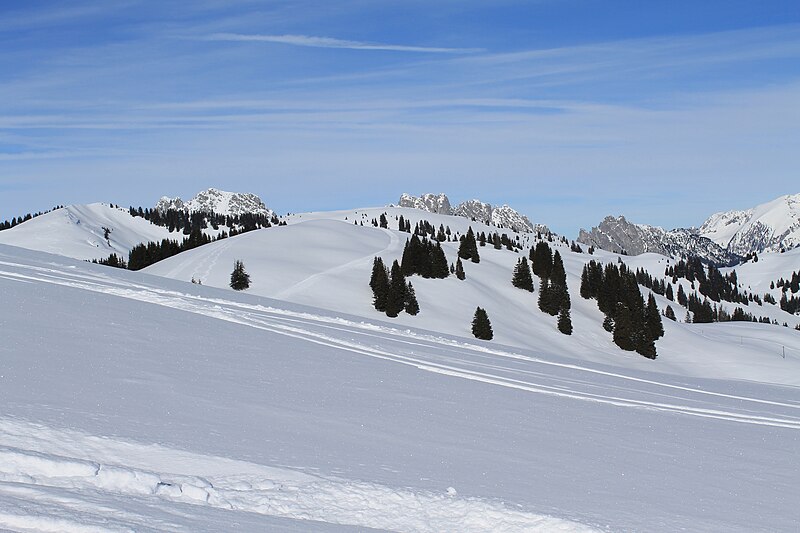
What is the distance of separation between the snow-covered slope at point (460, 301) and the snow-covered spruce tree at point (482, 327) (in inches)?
49.0

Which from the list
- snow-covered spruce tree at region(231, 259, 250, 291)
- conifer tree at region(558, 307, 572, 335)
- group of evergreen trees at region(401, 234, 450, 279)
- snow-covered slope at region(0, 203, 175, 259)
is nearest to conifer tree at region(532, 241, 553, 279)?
conifer tree at region(558, 307, 572, 335)

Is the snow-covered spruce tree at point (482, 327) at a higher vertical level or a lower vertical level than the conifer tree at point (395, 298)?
lower

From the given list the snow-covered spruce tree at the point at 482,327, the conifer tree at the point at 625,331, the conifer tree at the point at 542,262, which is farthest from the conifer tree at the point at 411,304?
the conifer tree at the point at 542,262

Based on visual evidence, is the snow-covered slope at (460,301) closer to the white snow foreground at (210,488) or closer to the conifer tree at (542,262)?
the conifer tree at (542,262)

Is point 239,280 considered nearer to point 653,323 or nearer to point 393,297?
point 393,297

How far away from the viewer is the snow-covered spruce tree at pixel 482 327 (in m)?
54.4

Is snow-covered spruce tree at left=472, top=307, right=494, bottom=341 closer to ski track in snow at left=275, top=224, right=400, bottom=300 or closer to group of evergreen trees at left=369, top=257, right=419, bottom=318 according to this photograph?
group of evergreen trees at left=369, top=257, right=419, bottom=318

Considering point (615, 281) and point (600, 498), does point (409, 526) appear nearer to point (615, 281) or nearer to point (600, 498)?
point (600, 498)

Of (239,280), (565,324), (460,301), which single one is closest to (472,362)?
(239,280)

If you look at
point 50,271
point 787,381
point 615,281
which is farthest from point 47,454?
point 615,281

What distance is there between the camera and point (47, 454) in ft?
16.6

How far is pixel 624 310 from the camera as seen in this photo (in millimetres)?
70250

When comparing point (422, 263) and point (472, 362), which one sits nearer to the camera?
point (472, 362)

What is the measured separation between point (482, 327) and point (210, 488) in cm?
5076
